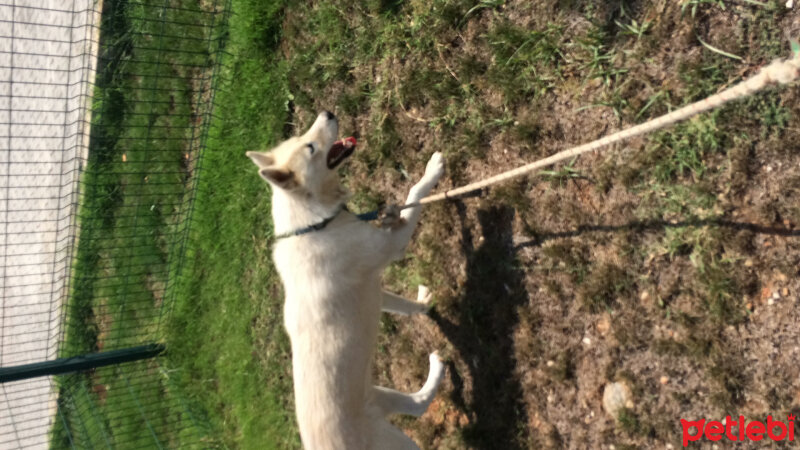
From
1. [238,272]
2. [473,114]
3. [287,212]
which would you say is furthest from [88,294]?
[473,114]

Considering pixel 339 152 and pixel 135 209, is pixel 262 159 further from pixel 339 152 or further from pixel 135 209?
pixel 135 209

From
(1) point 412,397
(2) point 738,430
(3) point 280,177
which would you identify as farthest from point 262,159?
(2) point 738,430

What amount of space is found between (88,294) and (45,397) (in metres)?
2.17

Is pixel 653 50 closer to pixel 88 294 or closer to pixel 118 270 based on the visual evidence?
pixel 118 270

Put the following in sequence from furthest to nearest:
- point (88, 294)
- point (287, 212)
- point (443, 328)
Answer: point (88, 294), point (443, 328), point (287, 212)

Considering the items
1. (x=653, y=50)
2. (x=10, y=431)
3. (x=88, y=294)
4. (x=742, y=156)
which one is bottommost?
(x=10, y=431)

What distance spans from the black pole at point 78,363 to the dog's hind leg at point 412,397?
4.19 meters

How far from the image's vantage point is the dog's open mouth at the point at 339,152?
148 inches

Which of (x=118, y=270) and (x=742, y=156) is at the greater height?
(x=742, y=156)

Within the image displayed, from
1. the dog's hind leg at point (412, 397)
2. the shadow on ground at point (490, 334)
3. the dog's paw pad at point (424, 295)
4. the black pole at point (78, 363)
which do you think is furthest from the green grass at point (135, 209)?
the shadow on ground at point (490, 334)

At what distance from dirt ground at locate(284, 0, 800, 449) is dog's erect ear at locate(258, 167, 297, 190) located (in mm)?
1324

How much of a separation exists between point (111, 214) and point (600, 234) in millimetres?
6432

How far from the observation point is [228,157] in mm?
6559

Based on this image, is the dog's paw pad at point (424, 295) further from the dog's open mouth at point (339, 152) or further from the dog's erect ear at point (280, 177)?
the dog's erect ear at point (280, 177)
